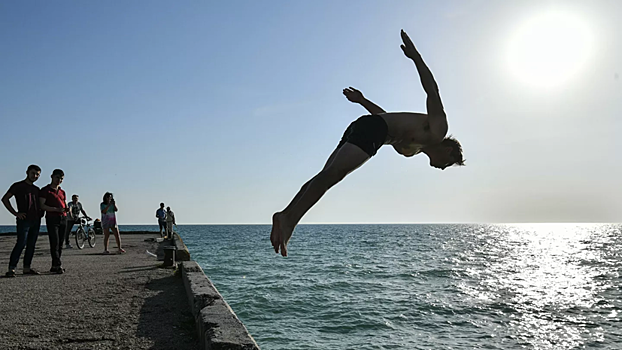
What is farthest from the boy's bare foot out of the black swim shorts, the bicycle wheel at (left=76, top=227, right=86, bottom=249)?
the bicycle wheel at (left=76, top=227, right=86, bottom=249)

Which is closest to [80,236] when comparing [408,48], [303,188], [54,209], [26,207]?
[54,209]

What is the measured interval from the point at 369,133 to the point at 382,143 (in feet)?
0.56

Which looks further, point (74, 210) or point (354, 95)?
point (74, 210)

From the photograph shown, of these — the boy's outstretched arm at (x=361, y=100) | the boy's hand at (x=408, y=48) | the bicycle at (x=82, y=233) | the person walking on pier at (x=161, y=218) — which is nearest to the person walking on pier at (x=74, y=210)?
the bicycle at (x=82, y=233)

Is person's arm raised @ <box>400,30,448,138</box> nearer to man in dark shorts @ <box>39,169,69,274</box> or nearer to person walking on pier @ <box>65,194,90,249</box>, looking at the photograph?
man in dark shorts @ <box>39,169,69,274</box>

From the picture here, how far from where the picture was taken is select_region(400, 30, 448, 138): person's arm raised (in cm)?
325

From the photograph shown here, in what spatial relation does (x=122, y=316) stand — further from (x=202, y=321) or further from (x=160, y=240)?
(x=160, y=240)

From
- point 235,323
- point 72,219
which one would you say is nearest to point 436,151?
point 235,323

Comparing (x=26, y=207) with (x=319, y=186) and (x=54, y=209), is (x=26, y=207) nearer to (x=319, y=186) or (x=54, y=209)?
(x=54, y=209)

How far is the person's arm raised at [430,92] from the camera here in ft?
10.7

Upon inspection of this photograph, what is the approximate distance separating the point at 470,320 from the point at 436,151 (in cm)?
1202

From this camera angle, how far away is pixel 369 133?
3.11m

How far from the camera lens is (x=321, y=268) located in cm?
2648

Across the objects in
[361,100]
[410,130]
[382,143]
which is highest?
[361,100]
